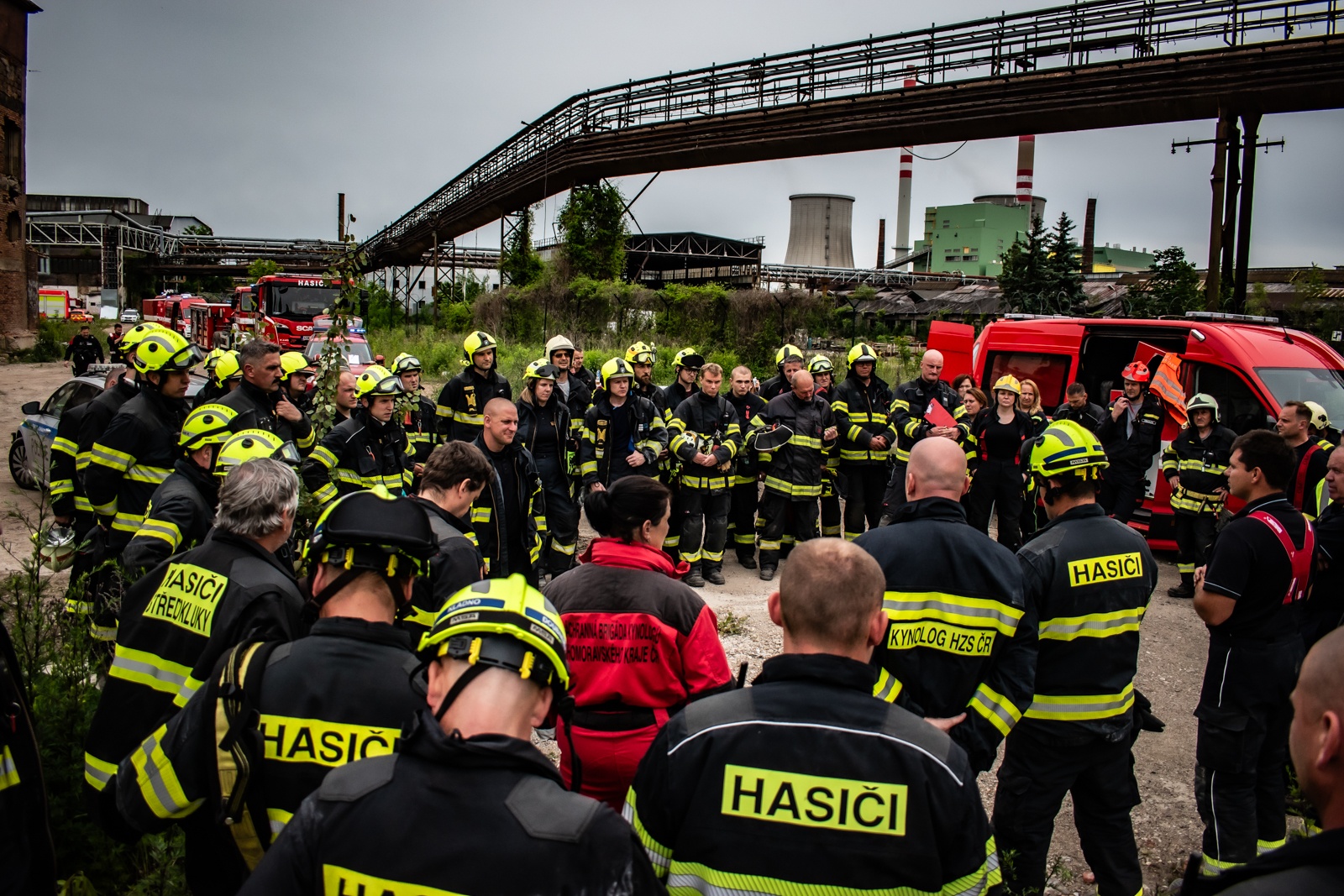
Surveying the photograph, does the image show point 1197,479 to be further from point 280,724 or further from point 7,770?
point 7,770

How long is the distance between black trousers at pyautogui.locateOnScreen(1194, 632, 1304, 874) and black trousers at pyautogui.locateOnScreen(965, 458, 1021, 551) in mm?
4988

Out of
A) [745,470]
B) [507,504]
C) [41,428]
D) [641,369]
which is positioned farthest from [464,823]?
[41,428]

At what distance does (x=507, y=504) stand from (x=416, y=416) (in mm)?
2829

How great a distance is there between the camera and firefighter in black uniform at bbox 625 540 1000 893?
6.02 feet

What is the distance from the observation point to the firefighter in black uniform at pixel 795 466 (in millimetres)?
8789

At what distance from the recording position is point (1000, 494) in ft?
29.6

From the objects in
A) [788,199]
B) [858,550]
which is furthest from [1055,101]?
[788,199]

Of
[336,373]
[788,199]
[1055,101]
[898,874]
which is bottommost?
[898,874]

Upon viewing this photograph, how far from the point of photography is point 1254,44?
15148mm

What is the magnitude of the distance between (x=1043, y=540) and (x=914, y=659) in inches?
30.5

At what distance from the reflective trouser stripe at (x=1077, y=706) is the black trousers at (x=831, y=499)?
5.97 m

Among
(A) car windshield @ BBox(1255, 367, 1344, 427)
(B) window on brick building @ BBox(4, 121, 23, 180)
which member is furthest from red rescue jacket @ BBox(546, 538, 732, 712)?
(B) window on brick building @ BBox(4, 121, 23, 180)

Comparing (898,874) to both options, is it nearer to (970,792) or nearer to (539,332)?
(970,792)

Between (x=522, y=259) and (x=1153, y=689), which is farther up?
(x=522, y=259)
